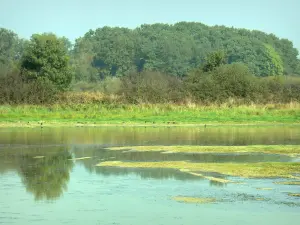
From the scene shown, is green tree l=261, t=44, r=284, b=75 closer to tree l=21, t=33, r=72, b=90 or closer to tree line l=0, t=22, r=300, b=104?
tree line l=0, t=22, r=300, b=104

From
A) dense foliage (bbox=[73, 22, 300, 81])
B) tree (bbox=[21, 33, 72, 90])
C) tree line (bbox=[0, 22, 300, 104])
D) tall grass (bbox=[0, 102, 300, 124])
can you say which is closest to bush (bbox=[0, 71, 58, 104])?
tree line (bbox=[0, 22, 300, 104])

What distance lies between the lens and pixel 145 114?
38594 millimetres

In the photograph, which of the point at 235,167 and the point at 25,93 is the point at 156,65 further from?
the point at 235,167

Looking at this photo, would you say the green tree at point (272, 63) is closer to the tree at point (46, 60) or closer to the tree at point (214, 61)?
the tree at point (46, 60)

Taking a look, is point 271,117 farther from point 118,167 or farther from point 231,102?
point 118,167

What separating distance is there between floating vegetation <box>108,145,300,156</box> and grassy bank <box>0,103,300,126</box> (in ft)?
40.0

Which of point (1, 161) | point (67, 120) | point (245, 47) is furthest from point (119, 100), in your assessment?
point (245, 47)

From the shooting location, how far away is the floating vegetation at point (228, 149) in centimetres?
2129

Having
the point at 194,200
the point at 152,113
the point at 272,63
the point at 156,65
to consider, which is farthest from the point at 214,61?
the point at 272,63

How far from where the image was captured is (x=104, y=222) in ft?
37.0

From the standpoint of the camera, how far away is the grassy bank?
3553 cm

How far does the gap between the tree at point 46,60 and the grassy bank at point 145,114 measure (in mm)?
18089

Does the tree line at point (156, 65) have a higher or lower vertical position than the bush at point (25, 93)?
higher

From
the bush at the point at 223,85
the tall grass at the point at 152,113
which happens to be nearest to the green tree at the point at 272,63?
the bush at the point at 223,85
